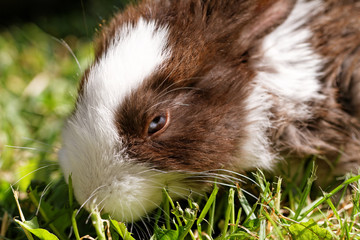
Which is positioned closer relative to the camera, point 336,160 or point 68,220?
point 68,220

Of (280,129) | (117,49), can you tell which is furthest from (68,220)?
(280,129)

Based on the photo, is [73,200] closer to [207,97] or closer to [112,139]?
[112,139]

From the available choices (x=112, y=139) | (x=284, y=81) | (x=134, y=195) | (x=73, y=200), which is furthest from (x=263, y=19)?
(x=73, y=200)

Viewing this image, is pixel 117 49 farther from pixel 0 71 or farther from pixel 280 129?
pixel 0 71

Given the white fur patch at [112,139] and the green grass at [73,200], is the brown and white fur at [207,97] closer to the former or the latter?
the white fur patch at [112,139]

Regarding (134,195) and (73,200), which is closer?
(134,195)

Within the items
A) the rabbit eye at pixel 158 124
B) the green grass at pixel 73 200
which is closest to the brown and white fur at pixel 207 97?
the rabbit eye at pixel 158 124
